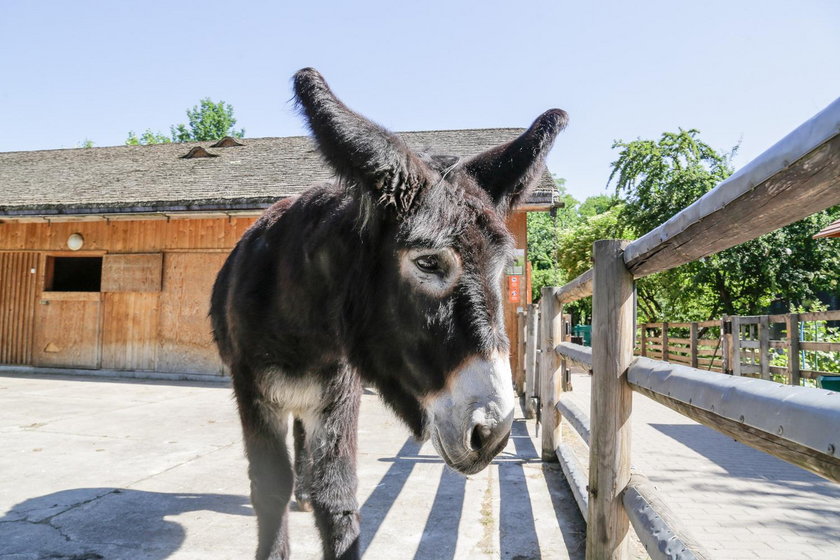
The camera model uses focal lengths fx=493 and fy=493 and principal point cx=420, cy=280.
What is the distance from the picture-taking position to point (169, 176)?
13539 millimetres

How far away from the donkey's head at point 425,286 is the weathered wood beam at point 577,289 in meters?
1.36

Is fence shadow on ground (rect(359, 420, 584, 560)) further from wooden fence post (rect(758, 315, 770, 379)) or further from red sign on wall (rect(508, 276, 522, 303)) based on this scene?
wooden fence post (rect(758, 315, 770, 379))

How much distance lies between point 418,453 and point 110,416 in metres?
4.53

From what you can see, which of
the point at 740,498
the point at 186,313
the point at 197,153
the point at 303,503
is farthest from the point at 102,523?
the point at 197,153

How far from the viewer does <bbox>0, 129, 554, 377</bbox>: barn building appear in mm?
10703

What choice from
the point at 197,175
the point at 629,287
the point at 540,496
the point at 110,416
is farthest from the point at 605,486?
the point at 197,175

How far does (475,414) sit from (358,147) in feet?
3.36

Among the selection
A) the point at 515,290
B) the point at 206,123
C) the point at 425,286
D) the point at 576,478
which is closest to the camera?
the point at 425,286

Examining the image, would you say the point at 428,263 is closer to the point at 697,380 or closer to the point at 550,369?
the point at 697,380

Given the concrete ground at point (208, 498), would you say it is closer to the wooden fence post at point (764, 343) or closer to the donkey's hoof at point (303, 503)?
the donkey's hoof at point (303, 503)

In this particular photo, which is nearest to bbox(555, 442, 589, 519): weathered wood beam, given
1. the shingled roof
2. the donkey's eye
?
the donkey's eye

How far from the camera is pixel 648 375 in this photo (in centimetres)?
179

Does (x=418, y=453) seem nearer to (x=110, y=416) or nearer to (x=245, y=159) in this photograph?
(x=110, y=416)

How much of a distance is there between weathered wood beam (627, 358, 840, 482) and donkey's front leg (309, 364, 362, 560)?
5.46ft
